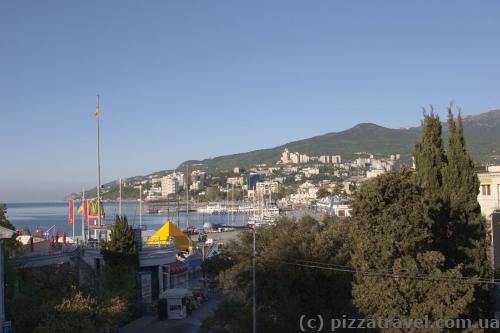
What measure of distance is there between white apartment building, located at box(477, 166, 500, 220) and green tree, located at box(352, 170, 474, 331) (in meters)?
21.4

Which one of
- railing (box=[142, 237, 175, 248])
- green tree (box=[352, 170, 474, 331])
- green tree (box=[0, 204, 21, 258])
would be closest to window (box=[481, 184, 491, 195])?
railing (box=[142, 237, 175, 248])

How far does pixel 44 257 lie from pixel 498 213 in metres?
21.2

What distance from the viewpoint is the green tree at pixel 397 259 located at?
15.2 m

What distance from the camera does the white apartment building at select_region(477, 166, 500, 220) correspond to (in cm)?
3594

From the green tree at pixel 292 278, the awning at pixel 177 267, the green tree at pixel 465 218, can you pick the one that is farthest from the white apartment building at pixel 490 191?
the awning at pixel 177 267

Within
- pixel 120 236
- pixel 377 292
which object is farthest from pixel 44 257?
pixel 377 292

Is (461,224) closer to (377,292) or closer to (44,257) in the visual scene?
(377,292)

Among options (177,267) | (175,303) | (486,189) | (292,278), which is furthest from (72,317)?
(486,189)

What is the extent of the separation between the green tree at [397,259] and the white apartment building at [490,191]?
844 inches

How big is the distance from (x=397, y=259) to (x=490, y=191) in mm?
23639

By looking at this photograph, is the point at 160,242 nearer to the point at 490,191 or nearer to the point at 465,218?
the point at 465,218

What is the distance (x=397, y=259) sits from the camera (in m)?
15.5

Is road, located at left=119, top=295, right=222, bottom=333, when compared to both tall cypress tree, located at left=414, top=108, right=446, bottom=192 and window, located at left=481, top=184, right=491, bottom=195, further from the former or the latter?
window, located at left=481, top=184, right=491, bottom=195

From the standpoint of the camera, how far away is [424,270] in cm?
1570
